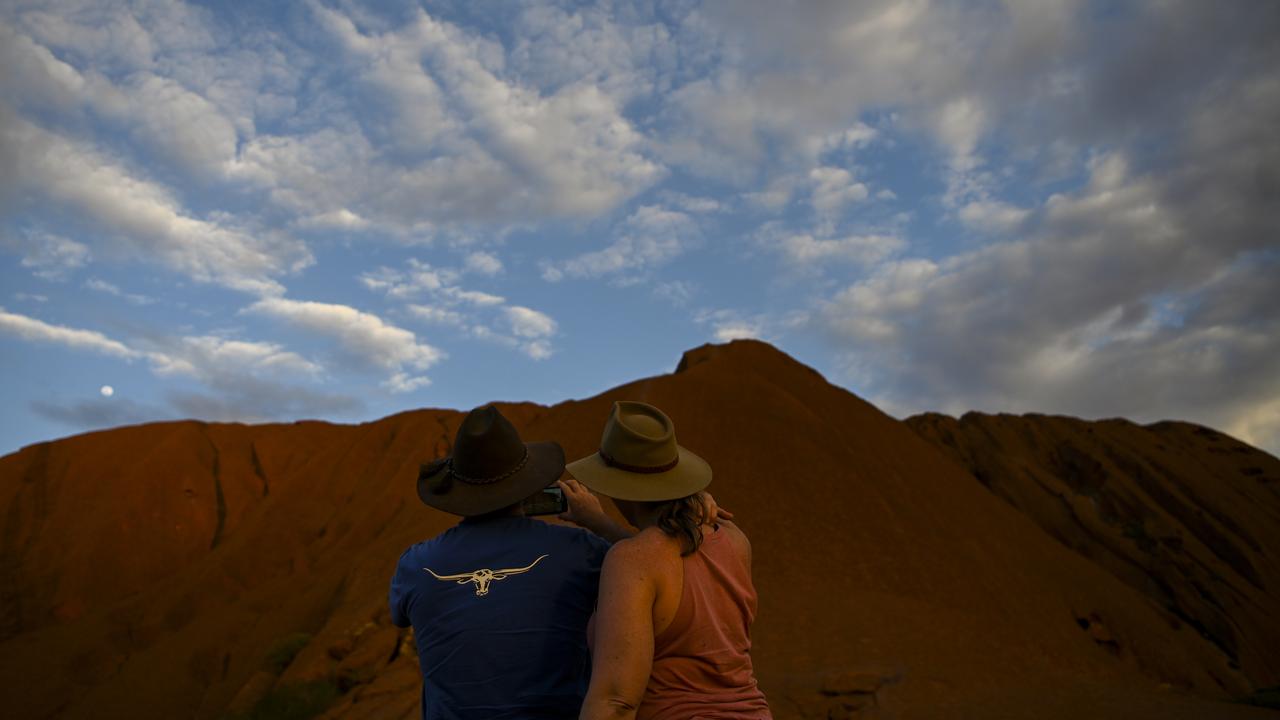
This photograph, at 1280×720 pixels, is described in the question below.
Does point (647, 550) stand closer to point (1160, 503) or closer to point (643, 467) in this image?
point (643, 467)

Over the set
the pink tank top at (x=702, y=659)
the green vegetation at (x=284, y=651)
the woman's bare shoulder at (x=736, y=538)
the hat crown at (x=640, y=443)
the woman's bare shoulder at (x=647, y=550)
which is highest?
the hat crown at (x=640, y=443)

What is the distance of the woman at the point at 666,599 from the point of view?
1.88 metres

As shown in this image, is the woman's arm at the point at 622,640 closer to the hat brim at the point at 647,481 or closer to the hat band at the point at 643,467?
the hat brim at the point at 647,481

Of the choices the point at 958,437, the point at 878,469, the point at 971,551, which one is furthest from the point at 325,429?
the point at 958,437

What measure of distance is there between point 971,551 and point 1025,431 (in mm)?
24027

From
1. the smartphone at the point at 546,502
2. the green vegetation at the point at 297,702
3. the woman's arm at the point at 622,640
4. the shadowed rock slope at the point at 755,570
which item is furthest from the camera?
the green vegetation at the point at 297,702

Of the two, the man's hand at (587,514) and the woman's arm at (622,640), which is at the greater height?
the man's hand at (587,514)

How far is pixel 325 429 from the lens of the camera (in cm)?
3130

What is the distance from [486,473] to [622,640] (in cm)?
78

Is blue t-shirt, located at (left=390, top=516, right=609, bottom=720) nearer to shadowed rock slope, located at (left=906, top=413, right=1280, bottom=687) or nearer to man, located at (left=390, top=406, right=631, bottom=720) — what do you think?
man, located at (left=390, top=406, right=631, bottom=720)

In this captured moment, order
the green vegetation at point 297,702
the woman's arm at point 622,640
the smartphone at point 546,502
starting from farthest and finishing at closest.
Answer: the green vegetation at point 297,702 → the smartphone at point 546,502 → the woman's arm at point 622,640

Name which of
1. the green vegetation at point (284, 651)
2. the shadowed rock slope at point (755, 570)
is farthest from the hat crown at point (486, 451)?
the green vegetation at point (284, 651)

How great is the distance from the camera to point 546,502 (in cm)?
255

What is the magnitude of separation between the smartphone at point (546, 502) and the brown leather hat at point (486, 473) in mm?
71
